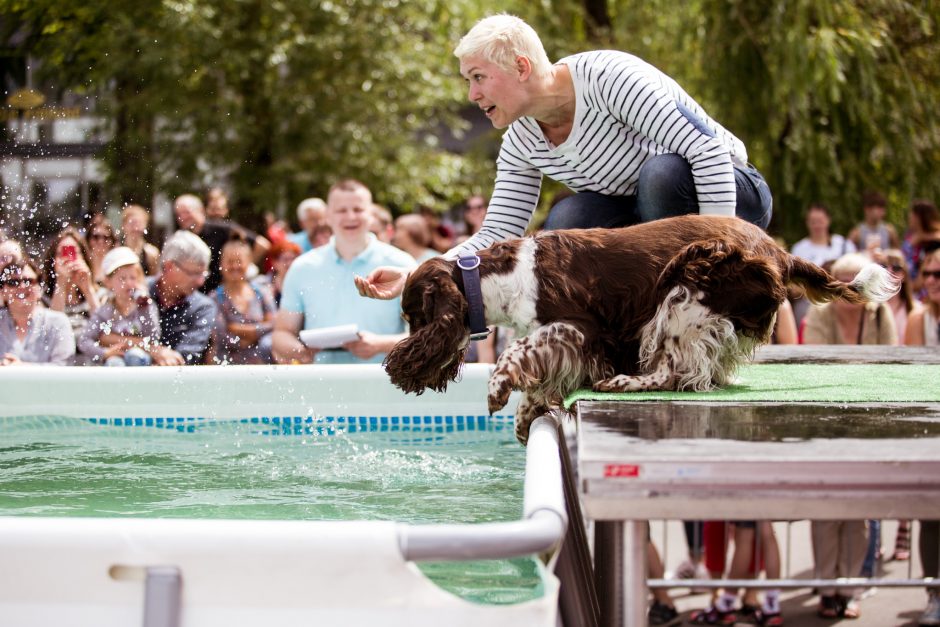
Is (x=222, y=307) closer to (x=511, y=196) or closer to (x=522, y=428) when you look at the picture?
(x=511, y=196)

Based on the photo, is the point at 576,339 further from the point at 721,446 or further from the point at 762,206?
the point at 762,206

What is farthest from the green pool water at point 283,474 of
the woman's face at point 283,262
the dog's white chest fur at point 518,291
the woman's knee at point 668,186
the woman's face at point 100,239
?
the woman's face at point 283,262

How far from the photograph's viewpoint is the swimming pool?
1.86m

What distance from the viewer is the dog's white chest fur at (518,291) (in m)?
3.07

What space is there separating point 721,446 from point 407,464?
169 cm

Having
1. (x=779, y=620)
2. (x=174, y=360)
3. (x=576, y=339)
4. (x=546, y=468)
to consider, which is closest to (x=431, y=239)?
(x=174, y=360)

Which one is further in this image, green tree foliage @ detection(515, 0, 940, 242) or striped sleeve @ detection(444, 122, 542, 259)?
green tree foliage @ detection(515, 0, 940, 242)

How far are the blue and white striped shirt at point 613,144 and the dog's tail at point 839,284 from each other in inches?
12.5

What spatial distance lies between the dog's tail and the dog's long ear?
1054 millimetres

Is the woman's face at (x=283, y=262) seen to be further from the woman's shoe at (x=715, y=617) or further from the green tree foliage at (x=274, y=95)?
the green tree foliage at (x=274, y=95)

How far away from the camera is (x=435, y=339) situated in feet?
10.1

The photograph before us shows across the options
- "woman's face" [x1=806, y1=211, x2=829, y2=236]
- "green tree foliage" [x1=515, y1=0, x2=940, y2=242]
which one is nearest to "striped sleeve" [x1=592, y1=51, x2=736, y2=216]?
"woman's face" [x1=806, y1=211, x2=829, y2=236]

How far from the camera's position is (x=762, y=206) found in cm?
387

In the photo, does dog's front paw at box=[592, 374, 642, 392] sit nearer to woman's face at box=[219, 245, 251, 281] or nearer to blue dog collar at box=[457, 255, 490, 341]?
blue dog collar at box=[457, 255, 490, 341]
